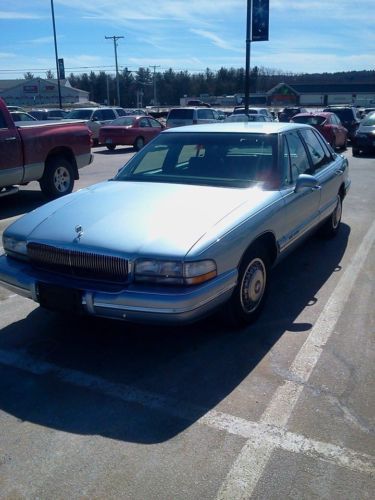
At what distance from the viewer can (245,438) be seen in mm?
2912

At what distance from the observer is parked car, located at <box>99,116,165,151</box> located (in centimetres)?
2102

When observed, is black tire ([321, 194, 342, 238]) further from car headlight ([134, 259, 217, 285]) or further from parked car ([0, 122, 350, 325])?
car headlight ([134, 259, 217, 285])

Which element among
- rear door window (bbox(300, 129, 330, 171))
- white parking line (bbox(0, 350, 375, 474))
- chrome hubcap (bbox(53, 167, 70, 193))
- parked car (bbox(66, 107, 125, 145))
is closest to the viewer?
white parking line (bbox(0, 350, 375, 474))

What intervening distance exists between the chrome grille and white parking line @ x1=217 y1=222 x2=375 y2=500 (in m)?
1.35

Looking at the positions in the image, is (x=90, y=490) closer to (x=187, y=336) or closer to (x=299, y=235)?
(x=187, y=336)

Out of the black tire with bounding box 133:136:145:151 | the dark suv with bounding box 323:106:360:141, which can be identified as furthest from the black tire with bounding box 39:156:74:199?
the dark suv with bounding box 323:106:360:141

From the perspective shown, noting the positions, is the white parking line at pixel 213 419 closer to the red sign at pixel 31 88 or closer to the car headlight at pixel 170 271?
the car headlight at pixel 170 271

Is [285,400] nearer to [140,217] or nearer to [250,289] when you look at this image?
[250,289]

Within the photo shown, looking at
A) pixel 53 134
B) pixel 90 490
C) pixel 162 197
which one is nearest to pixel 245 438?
pixel 90 490

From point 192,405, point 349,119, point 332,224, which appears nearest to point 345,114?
point 349,119

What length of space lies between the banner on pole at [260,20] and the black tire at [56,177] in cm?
999

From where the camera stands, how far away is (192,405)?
128 inches

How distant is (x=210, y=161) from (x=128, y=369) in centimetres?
229

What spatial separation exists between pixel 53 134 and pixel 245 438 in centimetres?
822
